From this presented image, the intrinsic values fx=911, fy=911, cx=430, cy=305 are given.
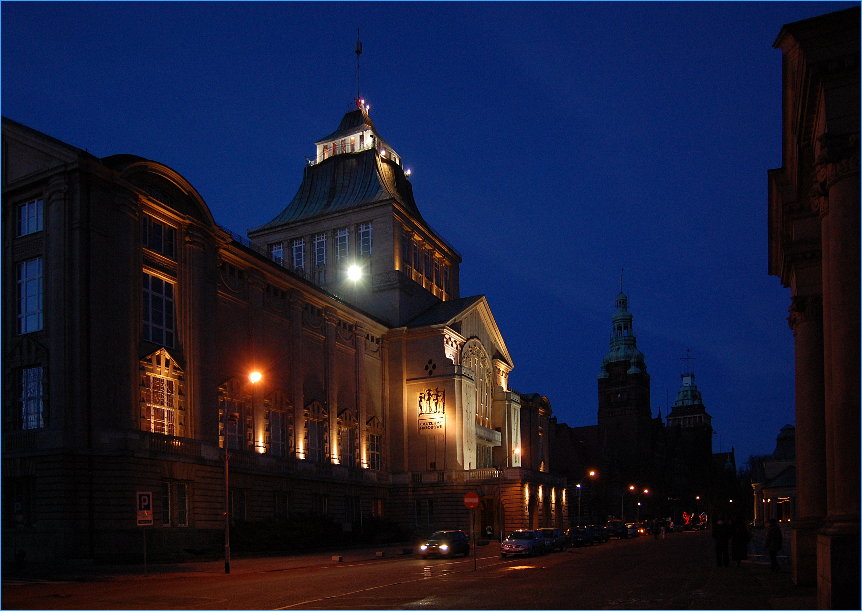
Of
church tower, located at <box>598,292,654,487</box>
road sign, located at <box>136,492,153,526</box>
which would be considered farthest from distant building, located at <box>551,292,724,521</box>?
road sign, located at <box>136,492,153,526</box>

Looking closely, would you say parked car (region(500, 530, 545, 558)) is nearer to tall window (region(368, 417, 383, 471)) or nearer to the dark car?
the dark car

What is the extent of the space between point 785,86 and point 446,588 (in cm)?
1512

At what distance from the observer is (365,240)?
271 ft

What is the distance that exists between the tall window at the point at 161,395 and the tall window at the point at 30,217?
26.4 feet

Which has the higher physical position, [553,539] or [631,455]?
[553,539]

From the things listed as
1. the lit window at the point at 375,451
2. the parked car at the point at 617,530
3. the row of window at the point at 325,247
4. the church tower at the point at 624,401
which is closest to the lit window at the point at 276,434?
the lit window at the point at 375,451

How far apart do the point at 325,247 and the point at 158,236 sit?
38.6m

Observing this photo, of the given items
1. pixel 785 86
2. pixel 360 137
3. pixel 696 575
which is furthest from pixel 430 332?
pixel 785 86

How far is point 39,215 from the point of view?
4238 cm

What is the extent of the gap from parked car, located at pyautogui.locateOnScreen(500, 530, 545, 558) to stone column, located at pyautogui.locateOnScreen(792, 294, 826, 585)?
1972cm

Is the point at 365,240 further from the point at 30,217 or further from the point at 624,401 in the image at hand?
the point at 624,401

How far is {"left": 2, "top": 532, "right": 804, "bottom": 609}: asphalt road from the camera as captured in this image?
20.1 metres

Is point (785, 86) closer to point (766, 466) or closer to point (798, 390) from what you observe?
point (798, 390)

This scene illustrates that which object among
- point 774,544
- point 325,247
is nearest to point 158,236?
point 774,544
